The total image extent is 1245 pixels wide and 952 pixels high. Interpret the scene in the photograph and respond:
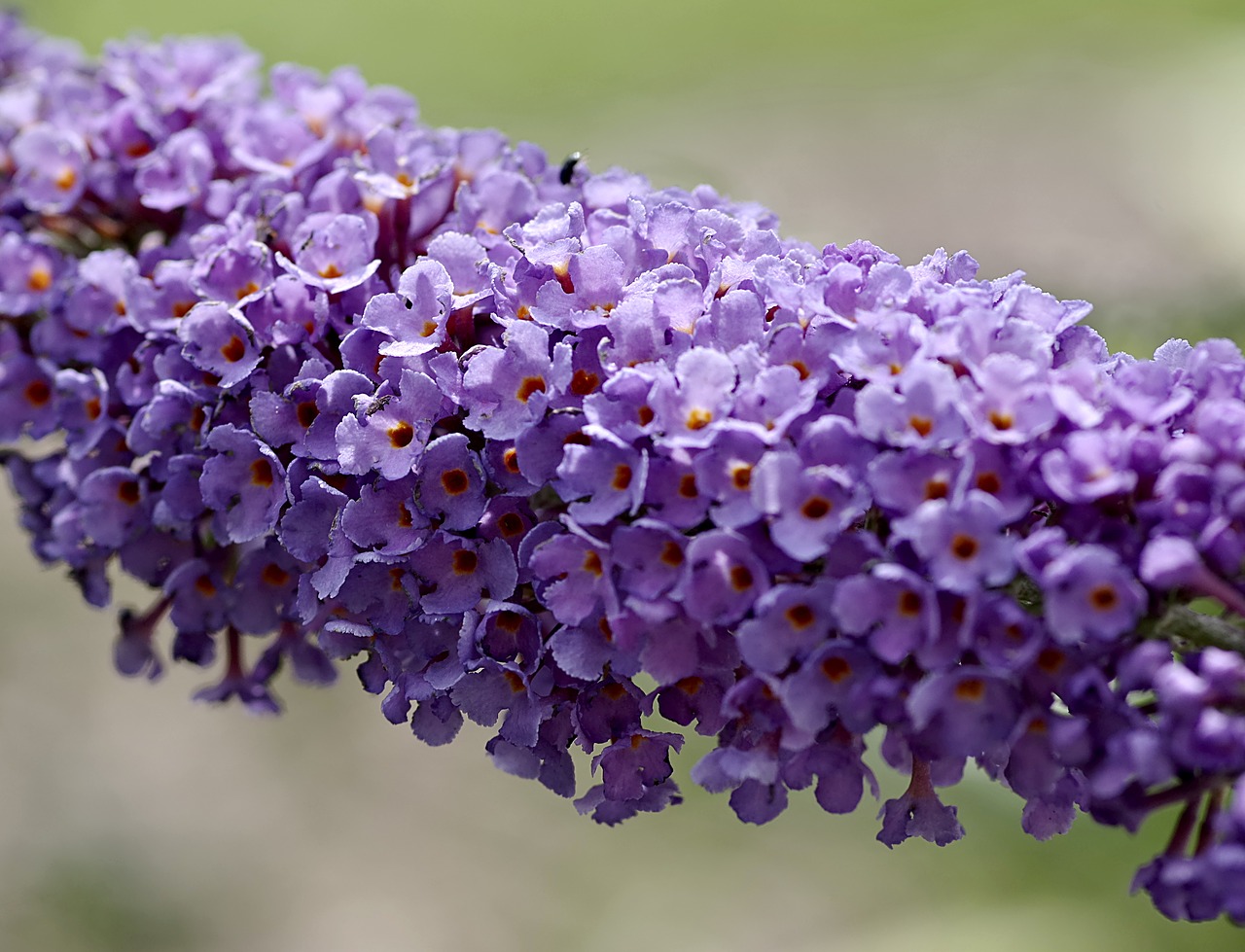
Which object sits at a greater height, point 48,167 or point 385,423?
point 48,167

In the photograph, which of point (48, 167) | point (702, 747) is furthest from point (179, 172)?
point (702, 747)

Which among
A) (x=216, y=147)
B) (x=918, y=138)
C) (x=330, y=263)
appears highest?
(x=918, y=138)

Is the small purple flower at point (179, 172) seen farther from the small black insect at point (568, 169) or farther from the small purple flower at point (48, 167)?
the small black insect at point (568, 169)

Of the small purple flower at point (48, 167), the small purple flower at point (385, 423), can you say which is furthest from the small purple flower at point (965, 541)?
the small purple flower at point (48, 167)

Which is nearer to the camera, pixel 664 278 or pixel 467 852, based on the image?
pixel 664 278

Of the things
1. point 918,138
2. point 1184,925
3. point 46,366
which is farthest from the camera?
point 918,138

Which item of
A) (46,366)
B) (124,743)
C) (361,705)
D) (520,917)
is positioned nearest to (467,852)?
(520,917)

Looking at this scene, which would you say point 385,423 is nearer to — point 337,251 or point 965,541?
point 337,251

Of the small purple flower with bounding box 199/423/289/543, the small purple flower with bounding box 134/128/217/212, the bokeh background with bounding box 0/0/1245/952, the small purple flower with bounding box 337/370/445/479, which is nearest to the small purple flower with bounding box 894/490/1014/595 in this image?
the small purple flower with bounding box 337/370/445/479

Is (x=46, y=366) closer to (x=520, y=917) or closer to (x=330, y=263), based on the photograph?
(x=330, y=263)
